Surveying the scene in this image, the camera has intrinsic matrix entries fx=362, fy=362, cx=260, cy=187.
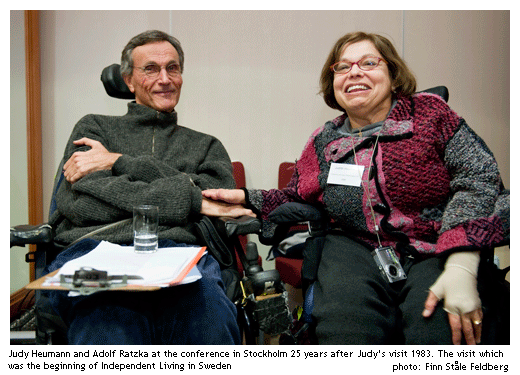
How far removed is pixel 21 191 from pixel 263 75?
1.81 m

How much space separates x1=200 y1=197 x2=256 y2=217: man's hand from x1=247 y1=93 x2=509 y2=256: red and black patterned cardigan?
332mm

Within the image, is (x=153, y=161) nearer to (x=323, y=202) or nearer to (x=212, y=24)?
(x=323, y=202)

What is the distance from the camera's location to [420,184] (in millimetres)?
1365

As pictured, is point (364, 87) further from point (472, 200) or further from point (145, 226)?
point (145, 226)

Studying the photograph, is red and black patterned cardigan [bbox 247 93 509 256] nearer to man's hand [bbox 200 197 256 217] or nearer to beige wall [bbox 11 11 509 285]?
man's hand [bbox 200 197 256 217]

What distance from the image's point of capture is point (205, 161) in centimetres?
184

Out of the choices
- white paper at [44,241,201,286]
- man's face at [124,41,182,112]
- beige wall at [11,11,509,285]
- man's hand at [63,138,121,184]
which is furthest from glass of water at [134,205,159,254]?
beige wall at [11,11,509,285]

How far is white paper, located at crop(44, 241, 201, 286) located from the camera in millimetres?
966

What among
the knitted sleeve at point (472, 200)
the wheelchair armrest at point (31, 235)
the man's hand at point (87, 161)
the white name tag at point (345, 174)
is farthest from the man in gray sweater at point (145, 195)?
the knitted sleeve at point (472, 200)

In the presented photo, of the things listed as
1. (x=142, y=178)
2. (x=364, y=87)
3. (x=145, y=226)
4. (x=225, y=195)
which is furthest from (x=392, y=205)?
(x=142, y=178)

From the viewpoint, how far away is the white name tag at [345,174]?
1439mm

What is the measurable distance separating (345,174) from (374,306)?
0.53m

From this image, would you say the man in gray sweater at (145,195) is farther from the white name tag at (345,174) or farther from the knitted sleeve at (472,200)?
the knitted sleeve at (472,200)

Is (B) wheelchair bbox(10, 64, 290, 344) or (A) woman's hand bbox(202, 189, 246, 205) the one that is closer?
(B) wheelchair bbox(10, 64, 290, 344)
